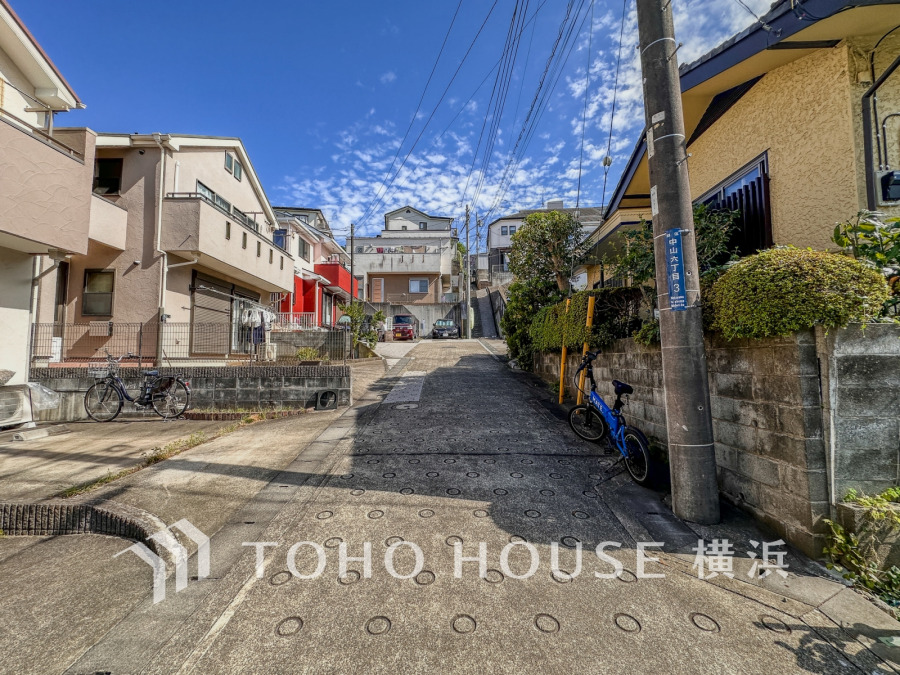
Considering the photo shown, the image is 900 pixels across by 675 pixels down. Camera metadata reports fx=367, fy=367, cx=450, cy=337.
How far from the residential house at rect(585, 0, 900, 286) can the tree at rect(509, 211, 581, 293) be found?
4.32 metres

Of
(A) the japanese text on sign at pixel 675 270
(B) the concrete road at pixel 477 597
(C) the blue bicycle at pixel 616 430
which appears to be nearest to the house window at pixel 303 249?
(B) the concrete road at pixel 477 597

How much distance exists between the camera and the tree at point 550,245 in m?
9.76

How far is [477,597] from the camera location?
2178mm

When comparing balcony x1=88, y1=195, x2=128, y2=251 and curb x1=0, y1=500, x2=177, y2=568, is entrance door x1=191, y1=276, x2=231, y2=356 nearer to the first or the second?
balcony x1=88, y1=195, x2=128, y2=251

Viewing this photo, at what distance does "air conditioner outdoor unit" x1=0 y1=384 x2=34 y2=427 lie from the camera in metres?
6.04

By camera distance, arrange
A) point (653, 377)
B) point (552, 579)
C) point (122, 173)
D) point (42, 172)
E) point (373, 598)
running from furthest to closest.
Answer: point (122, 173)
point (42, 172)
point (653, 377)
point (552, 579)
point (373, 598)

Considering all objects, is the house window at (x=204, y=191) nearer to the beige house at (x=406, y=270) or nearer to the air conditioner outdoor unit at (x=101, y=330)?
the air conditioner outdoor unit at (x=101, y=330)

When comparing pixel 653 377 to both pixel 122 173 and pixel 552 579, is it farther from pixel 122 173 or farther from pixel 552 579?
pixel 122 173

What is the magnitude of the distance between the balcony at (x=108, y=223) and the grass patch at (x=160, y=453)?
6.08 meters

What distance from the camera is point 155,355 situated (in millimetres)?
8734

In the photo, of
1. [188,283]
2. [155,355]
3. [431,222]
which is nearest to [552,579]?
[155,355]

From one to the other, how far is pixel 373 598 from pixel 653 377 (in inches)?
154

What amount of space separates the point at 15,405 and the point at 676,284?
9854mm

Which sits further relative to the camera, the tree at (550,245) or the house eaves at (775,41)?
the tree at (550,245)
